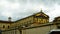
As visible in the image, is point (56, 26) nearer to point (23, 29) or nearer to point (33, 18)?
point (23, 29)

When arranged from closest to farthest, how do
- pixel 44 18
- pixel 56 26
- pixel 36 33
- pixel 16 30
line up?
pixel 56 26 → pixel 36 33 → pixel 16 30 → pixel 44 18

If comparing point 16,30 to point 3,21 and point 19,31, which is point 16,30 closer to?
point 19,31

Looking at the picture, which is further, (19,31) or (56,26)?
(19,31)

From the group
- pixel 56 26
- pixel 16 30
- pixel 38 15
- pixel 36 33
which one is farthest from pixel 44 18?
pixel 56 26

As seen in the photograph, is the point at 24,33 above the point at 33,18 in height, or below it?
below

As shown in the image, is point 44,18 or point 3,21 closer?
point 44,18

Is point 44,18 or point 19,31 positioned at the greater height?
point 44,18

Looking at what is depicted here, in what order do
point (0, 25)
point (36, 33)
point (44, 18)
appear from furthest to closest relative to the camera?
1. point (0, 25)
2. point (44, 18)
3. point (36, 33)

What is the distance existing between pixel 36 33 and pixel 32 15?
18.6 m

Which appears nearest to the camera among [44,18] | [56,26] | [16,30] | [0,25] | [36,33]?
[56,26]

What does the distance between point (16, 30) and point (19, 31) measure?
3.57 ft

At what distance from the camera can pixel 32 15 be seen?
40.0 meters

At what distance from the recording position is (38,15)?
38375 millimetres

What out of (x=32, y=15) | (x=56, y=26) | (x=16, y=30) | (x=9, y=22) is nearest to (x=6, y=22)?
(x=9, y=22)
